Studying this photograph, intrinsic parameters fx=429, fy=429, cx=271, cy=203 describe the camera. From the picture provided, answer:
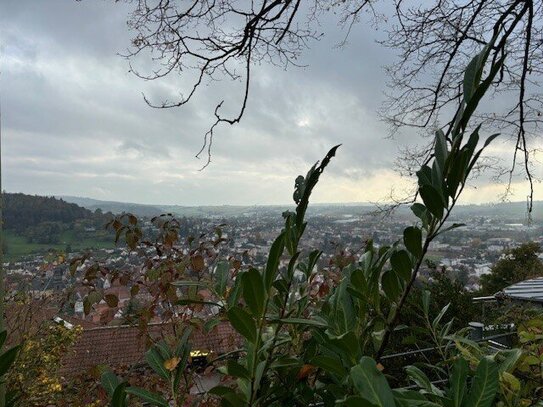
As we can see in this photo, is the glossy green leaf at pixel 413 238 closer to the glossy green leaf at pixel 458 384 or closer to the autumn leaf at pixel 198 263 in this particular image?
the glossy green leaf at pixel 458 384

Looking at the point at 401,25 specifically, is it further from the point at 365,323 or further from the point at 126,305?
the point at 365,323

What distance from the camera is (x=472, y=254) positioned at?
218 inches

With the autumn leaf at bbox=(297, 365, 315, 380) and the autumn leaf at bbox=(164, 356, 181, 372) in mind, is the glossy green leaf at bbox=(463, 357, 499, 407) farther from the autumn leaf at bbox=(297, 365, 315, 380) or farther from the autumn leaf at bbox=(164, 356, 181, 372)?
the autumn leaf at bbox=(164, 356, 181, 372)

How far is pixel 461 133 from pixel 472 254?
5598 mm

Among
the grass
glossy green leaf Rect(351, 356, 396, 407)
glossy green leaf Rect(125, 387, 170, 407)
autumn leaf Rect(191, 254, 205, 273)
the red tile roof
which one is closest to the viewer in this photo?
glossy green leaf Rect(351, 356, 396, 407)

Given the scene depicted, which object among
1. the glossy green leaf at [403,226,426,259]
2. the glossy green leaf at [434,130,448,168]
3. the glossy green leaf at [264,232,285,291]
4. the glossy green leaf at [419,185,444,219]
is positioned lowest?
the glossy green leaf at [264,232,285,291]

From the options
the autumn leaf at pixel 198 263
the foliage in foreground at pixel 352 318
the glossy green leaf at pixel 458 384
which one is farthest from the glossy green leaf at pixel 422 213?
the autumn leaf at pixel 198 263

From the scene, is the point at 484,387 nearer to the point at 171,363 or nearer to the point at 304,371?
the point at 304,371

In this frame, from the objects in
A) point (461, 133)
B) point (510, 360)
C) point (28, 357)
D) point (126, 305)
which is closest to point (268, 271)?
point (461, 133)

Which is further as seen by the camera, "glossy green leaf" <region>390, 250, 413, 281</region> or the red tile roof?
the red tile roof

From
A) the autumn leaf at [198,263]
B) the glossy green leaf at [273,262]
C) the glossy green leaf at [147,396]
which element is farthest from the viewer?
the autumn leaf at [198,263]

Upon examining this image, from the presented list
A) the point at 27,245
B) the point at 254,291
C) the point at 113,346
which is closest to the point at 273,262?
the point at 254,291

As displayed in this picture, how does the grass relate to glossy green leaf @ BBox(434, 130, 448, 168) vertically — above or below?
below

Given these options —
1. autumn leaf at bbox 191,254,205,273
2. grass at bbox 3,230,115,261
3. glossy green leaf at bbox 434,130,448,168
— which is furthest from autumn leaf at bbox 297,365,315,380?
autumn leaf at bbox 191,254,205,273
